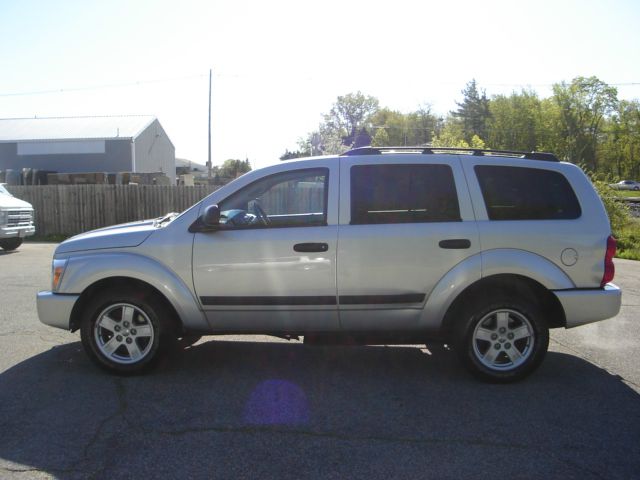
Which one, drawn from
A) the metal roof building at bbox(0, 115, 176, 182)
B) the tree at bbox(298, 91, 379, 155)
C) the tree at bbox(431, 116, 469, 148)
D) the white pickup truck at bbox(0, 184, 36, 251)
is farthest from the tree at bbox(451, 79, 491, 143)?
the white pickup truck at bbox(0, 184, 36, 251)

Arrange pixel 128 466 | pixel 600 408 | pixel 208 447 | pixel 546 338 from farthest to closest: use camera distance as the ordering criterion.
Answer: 1. pixel 546 338
2. pixel 600 408
3. pixel 208 447
4. pixel 128 466

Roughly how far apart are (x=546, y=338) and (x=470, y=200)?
1.31 metres

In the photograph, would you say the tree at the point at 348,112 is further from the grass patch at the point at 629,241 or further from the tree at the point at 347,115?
the grass patch at the point at 629,241

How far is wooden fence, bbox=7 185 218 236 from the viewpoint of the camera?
61.8ft

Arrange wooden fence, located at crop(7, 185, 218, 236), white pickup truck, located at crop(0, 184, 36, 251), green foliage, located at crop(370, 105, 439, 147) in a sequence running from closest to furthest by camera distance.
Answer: white pickup truck, located at crop(0, 184, 36, 251) → wooden fence, located at crop(7, 185, 218, 236) → green foliage, located at crop(370, 105, 439, 147)

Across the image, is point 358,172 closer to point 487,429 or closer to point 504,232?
point 504,232

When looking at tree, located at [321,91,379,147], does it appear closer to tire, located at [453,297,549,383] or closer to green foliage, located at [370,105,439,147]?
green foliage, located at [370,105,439,147]

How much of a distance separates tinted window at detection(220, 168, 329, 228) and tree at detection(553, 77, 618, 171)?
76729 millimetres

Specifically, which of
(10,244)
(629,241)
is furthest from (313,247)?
(629,241)

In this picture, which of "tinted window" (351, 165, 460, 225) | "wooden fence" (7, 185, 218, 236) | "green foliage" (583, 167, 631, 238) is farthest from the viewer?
"wooden fence" (7, 185, 218, 236)

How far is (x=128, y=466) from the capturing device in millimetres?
3139

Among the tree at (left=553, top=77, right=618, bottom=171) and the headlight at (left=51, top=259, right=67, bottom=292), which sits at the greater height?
the tree at (left=553, top=77, right=618, bottom=171)

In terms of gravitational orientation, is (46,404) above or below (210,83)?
below

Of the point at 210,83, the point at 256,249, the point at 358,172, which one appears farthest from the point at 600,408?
the point at 210,83
